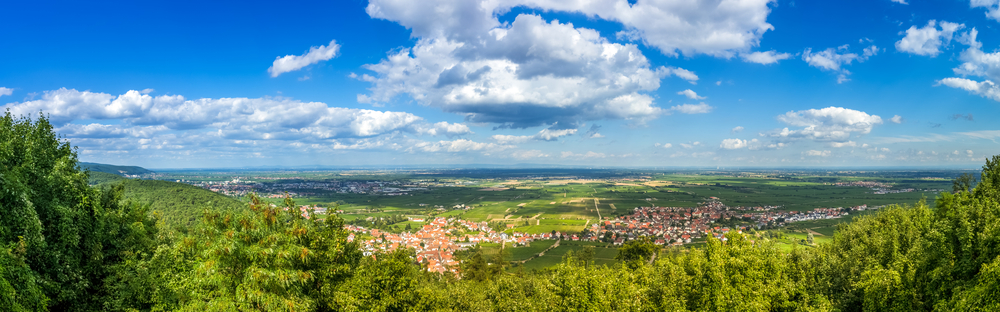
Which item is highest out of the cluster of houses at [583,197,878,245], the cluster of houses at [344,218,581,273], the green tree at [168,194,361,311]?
the green tree at [168,194,361,311]

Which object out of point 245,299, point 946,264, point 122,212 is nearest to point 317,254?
point 245,299

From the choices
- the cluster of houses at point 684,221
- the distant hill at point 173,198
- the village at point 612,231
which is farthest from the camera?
the cluster of houses at point 684,221

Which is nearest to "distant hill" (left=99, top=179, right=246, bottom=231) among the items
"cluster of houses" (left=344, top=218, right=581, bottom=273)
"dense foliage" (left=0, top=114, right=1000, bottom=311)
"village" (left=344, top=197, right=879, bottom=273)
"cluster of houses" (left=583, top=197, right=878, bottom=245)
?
"cluster of houses" (left=344, top=218, right=581, bottom=273)

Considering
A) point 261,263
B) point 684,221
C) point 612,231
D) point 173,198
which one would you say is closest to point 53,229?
point 261,263

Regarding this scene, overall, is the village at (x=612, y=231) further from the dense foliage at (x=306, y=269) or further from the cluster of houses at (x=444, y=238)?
the dense foliage at (x=306, y=269)

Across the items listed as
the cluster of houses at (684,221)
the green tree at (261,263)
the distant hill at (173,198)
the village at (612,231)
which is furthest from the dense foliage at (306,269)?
the cluster of houses at (684,221)

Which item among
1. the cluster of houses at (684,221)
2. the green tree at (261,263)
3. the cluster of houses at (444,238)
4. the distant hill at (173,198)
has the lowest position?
→ the cluster of houses at (444,238)

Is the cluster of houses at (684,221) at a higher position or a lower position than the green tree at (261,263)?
lower

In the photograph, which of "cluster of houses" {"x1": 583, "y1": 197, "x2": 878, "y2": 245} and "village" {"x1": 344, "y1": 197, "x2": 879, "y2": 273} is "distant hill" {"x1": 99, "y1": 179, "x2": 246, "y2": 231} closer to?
"village" {"x1": 344, "y1": 197, "x2": 879, "y2": 273}
